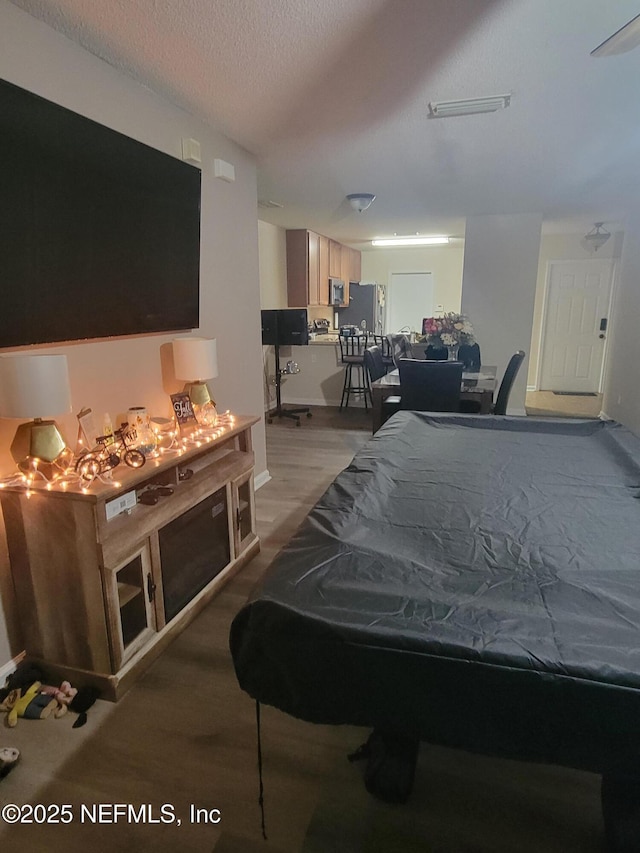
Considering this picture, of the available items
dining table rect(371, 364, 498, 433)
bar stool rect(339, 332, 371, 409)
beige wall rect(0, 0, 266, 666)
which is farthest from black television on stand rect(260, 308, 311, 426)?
beige wall rect(0, 0, 266, 666)

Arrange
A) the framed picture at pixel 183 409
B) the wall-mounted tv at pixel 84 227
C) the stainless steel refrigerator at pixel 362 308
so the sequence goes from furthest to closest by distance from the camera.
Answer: the stainless steel refrigerator at pixel 362 308 → the framed picture at pixel 183 409 → the wall-mounted tv at pixel 84 227

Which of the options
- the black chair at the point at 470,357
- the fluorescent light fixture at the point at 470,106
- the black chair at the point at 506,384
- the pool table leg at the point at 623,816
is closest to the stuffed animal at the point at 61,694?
the pool table leg at the point at 623,816

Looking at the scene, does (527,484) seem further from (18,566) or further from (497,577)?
(18,566)

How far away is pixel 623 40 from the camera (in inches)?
64.0

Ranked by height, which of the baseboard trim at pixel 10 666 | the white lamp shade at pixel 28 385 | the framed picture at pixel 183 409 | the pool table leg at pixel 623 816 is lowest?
the baseboard trim at pixel 10 666

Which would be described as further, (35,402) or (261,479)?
(261,479)

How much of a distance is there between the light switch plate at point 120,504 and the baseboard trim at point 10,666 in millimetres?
707

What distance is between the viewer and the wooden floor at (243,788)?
1350mm

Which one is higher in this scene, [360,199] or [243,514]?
[360,199]

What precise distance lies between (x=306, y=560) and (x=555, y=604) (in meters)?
0.61

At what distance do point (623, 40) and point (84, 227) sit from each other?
1980mm

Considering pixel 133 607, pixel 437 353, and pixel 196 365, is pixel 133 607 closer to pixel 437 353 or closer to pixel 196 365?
pixel 196 365

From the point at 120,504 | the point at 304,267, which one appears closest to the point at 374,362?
the point at 304,267

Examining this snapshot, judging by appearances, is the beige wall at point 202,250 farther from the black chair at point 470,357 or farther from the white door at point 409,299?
the white door at point 409,299
